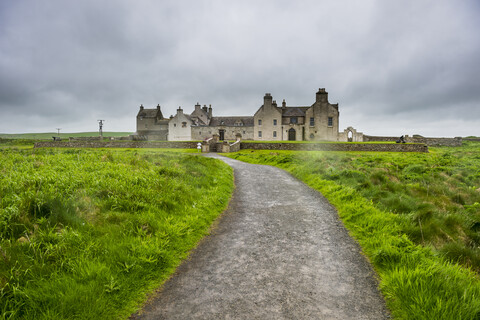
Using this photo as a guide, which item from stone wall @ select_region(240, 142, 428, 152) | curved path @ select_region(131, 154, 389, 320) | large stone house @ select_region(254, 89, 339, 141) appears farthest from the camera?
large stone house @ select_region(254, 89, 339, 141)

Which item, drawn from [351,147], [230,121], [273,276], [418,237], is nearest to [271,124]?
[230,121]

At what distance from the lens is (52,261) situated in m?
4.43

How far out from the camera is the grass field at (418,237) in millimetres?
3699

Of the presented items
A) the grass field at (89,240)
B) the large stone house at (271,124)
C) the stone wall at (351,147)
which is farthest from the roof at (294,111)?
the grass field at (89,240)

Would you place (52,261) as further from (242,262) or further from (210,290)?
(242,262)

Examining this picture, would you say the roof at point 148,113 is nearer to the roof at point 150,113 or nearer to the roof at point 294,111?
the roof at point 150,113

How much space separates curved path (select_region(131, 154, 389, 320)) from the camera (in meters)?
3.76

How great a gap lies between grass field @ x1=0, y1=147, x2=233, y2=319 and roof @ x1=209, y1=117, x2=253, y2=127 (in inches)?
2389

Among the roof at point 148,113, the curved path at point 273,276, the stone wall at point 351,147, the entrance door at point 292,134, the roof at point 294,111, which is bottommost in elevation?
the curved path at point 273,276

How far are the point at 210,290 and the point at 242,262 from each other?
1.09m

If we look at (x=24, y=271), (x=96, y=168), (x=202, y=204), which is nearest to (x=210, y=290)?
(x=24, y=271)

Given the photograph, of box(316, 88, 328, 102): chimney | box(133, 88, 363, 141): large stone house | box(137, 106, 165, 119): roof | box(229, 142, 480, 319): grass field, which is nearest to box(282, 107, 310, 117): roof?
box(133, 88, 363, 141): large stone house

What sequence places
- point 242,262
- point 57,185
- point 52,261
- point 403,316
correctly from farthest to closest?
point 57,185 → point 242,262 → point 52,261 → point 403,316

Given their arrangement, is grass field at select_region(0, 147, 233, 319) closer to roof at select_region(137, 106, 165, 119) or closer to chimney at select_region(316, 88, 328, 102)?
chimney at select_region(316, 88, 328, 102)
